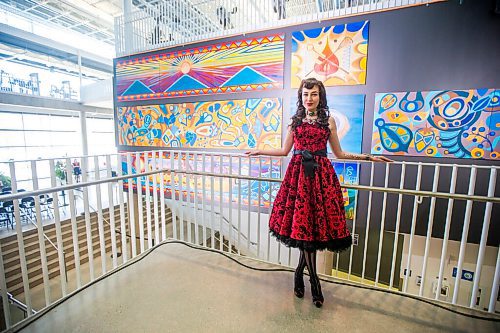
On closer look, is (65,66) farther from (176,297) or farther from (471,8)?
(471,8)

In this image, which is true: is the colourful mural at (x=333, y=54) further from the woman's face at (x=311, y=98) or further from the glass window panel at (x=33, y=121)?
the glass window panel at (x=33, y=121)

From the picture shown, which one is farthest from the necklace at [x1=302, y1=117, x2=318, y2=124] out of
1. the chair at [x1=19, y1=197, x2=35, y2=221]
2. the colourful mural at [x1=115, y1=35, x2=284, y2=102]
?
the chair at [x1=19, y1=197, x2=35, y2=221]

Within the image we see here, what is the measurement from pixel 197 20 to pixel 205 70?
119 centimetres

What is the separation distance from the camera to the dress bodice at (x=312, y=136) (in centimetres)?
157

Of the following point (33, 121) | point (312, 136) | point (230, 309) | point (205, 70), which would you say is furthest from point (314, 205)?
point (33, 121)

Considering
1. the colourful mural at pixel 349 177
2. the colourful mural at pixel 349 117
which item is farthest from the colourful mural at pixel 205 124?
the colourful mural at pixel 349 177

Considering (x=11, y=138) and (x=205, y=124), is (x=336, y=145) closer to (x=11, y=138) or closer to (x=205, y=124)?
(x=205, y=124)

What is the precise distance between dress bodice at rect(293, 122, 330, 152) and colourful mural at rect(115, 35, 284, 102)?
2.82 m

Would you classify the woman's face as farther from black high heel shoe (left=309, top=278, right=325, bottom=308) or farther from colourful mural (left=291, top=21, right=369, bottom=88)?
colourful mural (left=291, top=21, right=369, bottom=88)

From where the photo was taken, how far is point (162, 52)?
17.1 ft

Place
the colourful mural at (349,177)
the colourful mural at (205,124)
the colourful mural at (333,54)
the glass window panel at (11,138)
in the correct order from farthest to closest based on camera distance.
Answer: the glass window panel at (11,138)
the colourful mural at (205,124)
the colourful mural at (349,177)
the colourful mural at (333,54)

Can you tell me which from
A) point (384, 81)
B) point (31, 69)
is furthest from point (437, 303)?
point (31, 69)

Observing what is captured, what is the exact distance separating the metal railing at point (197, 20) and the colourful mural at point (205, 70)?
23 centimetres

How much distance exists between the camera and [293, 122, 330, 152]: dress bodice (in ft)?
5.15
